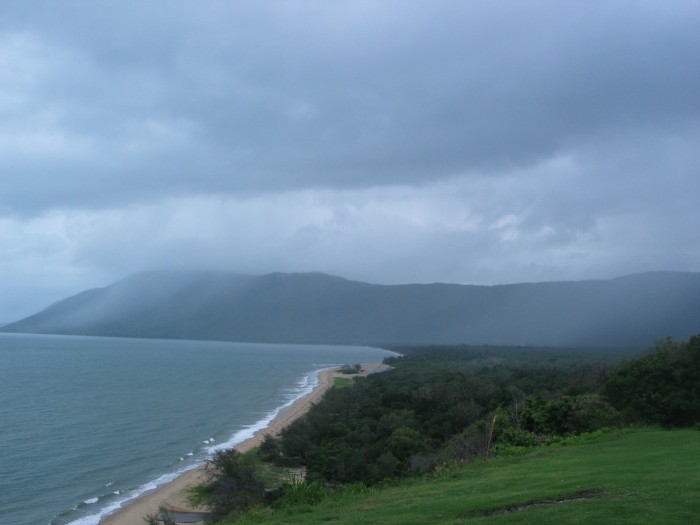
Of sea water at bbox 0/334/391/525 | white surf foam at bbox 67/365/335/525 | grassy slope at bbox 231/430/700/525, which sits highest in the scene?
grassy slope at bbox 231/430/700/525

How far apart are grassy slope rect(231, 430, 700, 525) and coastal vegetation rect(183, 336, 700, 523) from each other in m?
0.05

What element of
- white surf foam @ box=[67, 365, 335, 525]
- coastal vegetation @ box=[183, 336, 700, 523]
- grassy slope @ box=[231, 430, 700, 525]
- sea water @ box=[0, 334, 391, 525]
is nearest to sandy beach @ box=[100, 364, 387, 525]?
white surf foam @ box=[67, 365, 335, 525]

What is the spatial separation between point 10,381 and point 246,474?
58.5 metres

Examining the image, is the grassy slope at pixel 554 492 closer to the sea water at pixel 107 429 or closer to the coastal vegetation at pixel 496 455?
the coastal vegetation at pixel 496 455

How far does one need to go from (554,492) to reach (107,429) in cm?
3729

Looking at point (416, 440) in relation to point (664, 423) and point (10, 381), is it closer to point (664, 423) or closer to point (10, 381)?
point (664, 423)

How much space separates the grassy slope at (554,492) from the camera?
9.22m

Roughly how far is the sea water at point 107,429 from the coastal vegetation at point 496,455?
5.18 metres

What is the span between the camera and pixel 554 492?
11250 mm

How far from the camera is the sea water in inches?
1045

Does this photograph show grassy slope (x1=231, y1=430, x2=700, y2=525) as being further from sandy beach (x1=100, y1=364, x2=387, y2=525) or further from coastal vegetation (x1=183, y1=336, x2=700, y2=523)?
sandy beach (x1=100, y1=364, x2=387, y2=525)

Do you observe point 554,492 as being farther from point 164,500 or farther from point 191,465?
point 191,465

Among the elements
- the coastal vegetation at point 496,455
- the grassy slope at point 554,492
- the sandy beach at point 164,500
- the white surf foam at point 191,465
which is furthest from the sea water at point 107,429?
the grassy slope at point 554,492

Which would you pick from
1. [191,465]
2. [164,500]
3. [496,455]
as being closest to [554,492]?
[496,455]
